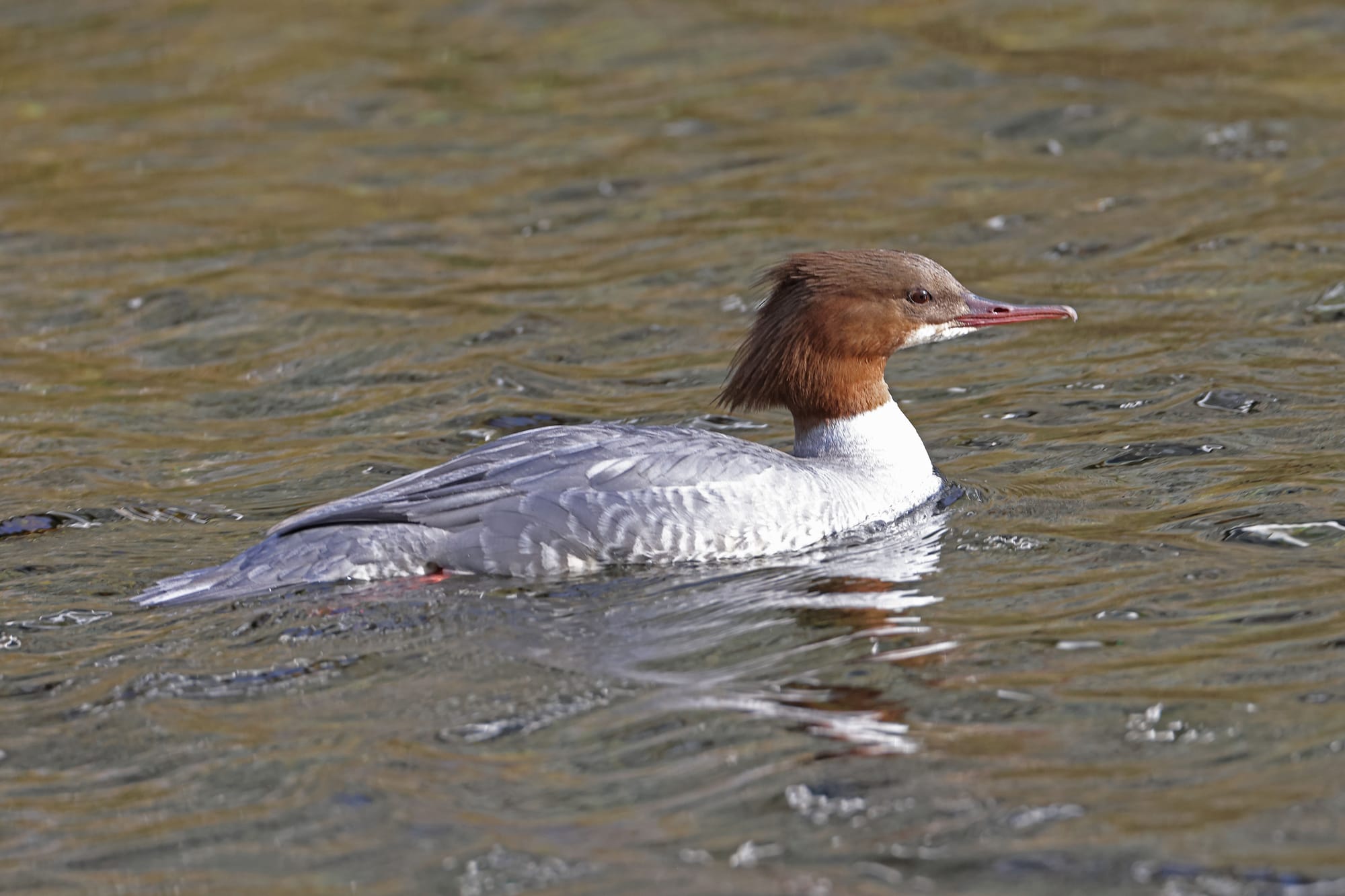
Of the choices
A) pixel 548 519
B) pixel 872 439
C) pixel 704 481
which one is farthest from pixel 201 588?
pixel 872 439

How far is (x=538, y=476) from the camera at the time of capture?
639 cm

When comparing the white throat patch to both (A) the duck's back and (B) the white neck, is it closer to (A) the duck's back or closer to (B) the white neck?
(B) the white neck

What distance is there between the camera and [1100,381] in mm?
8398

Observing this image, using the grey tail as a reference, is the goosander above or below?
above

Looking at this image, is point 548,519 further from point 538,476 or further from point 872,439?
point 872,439

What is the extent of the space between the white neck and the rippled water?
1.04 ft

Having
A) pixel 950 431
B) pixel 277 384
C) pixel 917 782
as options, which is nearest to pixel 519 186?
pixel 277 384

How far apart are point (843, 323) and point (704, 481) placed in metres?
0.97

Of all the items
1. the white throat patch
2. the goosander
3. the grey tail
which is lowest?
the grey tail

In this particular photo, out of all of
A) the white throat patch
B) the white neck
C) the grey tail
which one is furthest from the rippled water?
the white throat patch

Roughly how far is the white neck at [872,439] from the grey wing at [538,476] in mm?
423

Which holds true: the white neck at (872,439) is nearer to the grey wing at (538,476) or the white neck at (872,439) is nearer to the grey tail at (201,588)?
the grey wing at (538,476)

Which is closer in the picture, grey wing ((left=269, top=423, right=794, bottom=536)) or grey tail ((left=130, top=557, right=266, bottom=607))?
grey tail ((left=130, top=557, right=266, bottom=607))

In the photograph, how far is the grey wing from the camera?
20.6 ft
